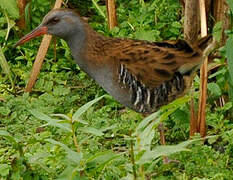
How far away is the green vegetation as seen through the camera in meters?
3.28

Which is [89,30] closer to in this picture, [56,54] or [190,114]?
[190,114]

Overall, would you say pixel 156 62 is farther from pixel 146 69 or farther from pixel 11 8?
pixel 11 8

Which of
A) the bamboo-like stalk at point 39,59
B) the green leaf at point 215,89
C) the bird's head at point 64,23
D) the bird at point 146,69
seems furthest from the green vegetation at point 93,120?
the bird's head at point 64,23

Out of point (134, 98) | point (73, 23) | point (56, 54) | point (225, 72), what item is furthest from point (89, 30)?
point (56, 54)

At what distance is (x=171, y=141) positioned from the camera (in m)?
5.29

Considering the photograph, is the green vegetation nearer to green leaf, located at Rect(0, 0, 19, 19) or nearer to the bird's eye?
green leaf, located at Rect(0, 0, 19, 19)

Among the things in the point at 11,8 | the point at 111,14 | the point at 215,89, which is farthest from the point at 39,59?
the point at 215,89

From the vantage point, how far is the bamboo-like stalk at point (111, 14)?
6.15m

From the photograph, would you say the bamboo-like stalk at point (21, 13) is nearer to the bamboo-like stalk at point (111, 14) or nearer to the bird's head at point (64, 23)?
the bamboo-like stalk at point (111, 14)

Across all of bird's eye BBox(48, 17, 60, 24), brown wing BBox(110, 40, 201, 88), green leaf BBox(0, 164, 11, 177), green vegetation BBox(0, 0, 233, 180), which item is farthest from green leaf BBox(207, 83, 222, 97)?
green leaf BBox(0, 164, 11, 177)

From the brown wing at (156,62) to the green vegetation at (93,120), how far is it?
26cm

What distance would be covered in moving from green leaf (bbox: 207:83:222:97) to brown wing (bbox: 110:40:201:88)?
38 cm

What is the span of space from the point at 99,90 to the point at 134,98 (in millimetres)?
1249

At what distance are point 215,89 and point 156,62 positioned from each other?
544 mm
